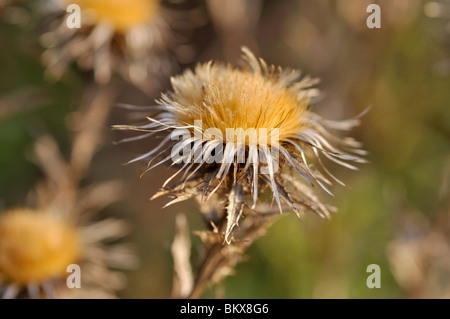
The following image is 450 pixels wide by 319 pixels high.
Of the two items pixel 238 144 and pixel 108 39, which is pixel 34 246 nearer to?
pixel 108 39

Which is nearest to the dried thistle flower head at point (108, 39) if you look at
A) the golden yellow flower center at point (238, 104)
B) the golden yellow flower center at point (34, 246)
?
the golden yellow flower center at point (34, 246)

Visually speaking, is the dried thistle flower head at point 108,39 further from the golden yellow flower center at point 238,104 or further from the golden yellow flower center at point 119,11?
the golden yellow flower center at point 238,104

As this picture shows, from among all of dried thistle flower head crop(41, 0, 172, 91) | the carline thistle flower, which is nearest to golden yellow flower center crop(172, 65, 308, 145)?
the carline thistle flower

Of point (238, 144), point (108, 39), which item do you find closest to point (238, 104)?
point (238, 144)

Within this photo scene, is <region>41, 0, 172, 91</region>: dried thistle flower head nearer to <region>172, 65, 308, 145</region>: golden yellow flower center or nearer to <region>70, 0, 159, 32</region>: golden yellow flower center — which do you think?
<region>70, 0, 159, 32</region>: golden yellow flower center

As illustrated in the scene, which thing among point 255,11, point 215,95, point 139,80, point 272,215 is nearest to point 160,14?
point 139,80

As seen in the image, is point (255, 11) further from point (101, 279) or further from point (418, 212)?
point (101, 279)
